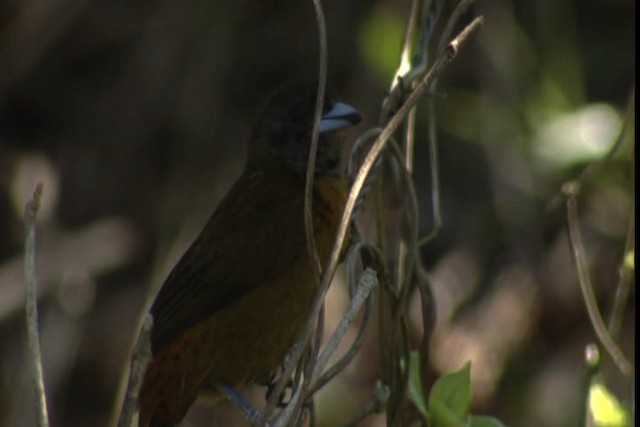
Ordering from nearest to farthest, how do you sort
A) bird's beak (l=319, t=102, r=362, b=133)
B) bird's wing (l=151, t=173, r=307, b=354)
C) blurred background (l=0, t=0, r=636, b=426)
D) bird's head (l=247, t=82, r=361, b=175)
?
bird's beak (l=319, t=102, r=362, b=133), bird's wing (l=151, t=173, r=307, b=354), bird's head (l=247, t=82, r=361, b=175), blurred background (l=0, t=0, r=636, b=426)

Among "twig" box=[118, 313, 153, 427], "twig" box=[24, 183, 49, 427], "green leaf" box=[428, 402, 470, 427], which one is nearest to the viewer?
"twig" box=[118, 313, 153, 427]

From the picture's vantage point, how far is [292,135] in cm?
400

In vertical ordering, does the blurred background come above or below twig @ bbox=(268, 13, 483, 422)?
below

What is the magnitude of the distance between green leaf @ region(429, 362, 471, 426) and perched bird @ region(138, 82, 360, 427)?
961 millimetres

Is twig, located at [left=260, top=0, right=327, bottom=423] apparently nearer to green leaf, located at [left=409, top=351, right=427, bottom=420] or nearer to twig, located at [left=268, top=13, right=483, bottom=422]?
twig, located at [left=268, top=13, right=483, bottom=422]

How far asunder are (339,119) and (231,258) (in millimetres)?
478

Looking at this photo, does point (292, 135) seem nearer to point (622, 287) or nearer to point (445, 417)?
point (622, 287)

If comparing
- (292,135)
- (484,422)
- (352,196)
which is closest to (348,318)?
(352,196)

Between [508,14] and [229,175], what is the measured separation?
1355 mm

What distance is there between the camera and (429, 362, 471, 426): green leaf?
2.63 m

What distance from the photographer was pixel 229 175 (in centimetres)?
616

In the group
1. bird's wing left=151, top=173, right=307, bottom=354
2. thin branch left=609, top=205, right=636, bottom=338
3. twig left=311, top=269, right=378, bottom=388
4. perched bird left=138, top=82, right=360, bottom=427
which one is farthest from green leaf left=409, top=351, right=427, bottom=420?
bird's wing left=151, top=173, right=307, bottom=354

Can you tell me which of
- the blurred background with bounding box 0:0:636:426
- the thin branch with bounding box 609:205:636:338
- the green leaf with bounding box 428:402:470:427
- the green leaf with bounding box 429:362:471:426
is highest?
the thin branch with bounding box 609:205:636:338

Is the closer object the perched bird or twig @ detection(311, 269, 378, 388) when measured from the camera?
twig @ detection(311, 269, 378, 388)
